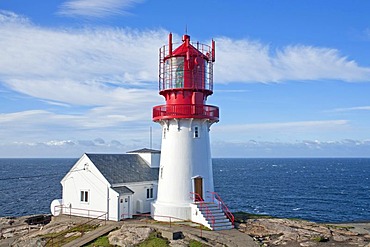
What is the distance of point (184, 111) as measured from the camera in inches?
1028

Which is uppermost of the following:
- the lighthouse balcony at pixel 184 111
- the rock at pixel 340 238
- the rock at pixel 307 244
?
the lighthouse balcony at pixel 184 111

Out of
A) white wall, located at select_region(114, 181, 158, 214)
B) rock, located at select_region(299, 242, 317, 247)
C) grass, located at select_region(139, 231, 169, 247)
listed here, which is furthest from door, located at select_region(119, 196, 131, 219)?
rock, located at select_region(299, 242, 317, 247)

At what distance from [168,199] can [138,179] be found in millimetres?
3360

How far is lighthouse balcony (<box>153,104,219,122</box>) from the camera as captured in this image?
85.5 feet

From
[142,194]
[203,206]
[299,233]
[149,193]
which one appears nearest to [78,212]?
[142,194]

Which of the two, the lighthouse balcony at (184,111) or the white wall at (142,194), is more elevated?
the lighthouse balcony at (184,111)

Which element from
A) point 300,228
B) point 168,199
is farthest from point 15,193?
point 300,228

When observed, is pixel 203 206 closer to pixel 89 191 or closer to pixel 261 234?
pixel 261 234

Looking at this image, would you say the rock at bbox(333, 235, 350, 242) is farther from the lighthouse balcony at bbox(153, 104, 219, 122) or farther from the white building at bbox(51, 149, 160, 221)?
the white building at bbox(51, 149, 160, 221)

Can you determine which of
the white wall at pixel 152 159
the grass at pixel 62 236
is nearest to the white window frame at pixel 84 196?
the grass at pixel 62 236

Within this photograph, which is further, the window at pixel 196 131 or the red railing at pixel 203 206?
the window at pixel 196 131

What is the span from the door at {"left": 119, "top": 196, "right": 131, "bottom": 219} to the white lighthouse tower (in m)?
1.78

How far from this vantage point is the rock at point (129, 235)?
21266 millimetres

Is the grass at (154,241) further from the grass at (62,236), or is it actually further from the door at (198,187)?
the door at (198,187)
